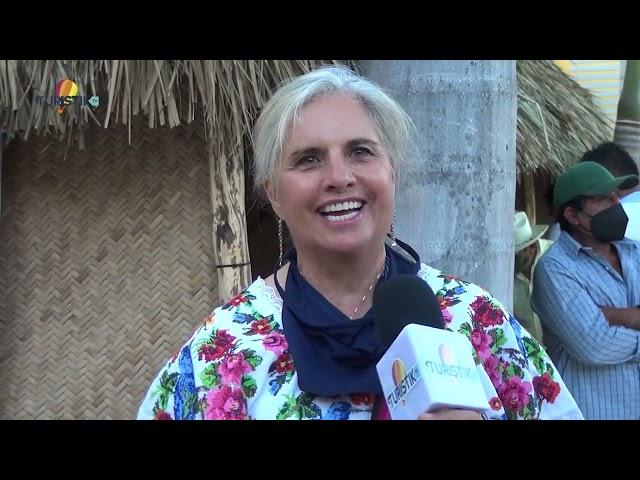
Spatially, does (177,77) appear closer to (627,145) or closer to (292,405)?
(292,405)

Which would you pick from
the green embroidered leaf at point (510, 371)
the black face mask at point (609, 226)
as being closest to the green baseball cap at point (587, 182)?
the black face mask at point (609, 226)

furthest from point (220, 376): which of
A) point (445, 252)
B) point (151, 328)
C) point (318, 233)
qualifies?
point (151, 328)

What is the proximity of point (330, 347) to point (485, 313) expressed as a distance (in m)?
0.43

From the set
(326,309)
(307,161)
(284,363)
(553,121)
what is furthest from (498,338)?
(553,121)

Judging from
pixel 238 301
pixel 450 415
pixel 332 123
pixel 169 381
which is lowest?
pixel 169 381

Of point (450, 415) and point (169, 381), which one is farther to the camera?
point (169, 381)

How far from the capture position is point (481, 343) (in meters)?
2.07

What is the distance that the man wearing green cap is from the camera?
12.0ft

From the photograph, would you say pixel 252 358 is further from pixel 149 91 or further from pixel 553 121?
pixel 553 121

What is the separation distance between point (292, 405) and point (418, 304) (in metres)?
0.44

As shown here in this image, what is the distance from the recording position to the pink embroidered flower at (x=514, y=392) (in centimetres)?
207

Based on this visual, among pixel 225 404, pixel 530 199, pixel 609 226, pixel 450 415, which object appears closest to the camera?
pixel 450 415

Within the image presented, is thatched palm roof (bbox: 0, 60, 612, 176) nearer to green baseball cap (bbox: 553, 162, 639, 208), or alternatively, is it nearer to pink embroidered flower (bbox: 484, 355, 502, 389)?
green baseball cap (bbox: 553, 162, 639, 208)
